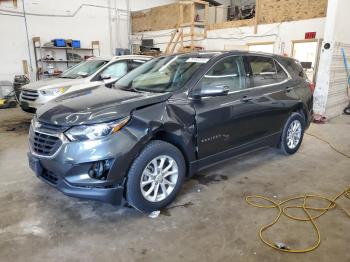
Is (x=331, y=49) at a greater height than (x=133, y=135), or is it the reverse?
(x=331, y=49)

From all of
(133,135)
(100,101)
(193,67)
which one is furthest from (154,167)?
(193,67)

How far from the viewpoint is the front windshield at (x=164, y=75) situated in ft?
9.77

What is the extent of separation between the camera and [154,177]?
263cm

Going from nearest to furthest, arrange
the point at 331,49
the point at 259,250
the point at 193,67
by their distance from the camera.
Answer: the point at 259,250
the point at 193,67
the point at 331,49

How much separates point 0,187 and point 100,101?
1.67m

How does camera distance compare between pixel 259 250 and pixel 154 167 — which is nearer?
pixel 259 250

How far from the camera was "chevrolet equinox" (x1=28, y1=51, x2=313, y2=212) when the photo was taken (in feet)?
7.66

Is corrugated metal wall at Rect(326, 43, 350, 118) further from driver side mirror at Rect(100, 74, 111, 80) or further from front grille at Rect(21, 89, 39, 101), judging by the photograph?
front grille at Rect(21, 89, 39, 101)

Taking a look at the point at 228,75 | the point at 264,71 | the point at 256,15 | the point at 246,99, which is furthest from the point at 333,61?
the point at 228,75

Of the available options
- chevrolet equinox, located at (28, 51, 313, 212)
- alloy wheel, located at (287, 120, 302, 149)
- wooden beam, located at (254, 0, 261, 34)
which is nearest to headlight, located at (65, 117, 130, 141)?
chevrolet equinox, located at (28, 51, 313, 212)

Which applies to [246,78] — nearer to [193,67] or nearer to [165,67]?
[193,67]

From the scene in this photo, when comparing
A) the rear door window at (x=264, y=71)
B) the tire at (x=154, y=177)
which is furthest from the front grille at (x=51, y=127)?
the rear door window at (x=264, y=71)

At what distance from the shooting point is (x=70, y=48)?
11078mm

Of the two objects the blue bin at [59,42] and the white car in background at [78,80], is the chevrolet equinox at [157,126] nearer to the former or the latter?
the white car in background at [78,80]
